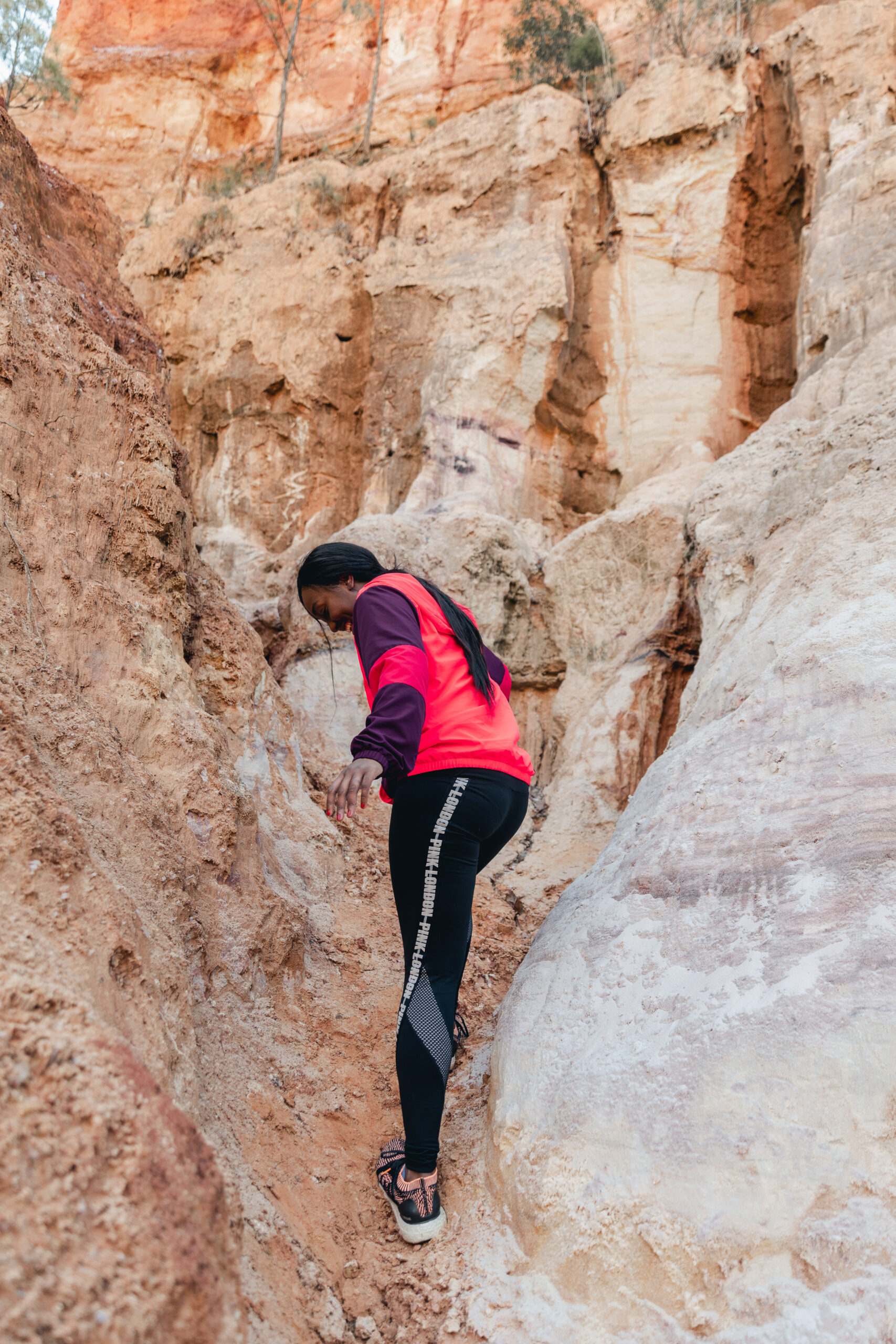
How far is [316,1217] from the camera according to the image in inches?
81.1

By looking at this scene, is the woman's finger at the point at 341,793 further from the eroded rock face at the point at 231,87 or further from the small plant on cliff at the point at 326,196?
the eroded rock face at the point at 231,87

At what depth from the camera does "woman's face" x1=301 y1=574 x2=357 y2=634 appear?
2.60m

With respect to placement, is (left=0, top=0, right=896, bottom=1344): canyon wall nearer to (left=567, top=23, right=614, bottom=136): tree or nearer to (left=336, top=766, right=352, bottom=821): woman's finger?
(left=336, top=766, right=352, bottom=821): woman's finger

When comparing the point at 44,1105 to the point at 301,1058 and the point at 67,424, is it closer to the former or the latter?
the point at 301,1058

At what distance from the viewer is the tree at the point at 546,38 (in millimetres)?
12727

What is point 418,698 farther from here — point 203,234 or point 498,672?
point 203,234

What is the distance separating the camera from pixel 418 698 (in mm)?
2182

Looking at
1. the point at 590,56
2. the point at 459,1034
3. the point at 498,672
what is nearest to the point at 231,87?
the point at 590,56

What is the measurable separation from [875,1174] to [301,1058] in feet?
5.08

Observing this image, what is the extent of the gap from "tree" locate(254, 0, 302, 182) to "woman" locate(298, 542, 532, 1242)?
1503 centimetres

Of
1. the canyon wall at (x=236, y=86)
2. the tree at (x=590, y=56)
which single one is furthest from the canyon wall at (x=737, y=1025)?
the canyon wall at (x=236, y=86)

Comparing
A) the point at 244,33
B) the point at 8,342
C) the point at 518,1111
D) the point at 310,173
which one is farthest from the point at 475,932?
the point at 244,33

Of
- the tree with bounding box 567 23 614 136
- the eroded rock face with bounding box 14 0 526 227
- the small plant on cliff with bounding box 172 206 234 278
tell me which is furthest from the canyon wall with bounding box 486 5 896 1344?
the eroded rock face with bounding box 14 0 526 227

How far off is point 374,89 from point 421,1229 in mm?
17422
